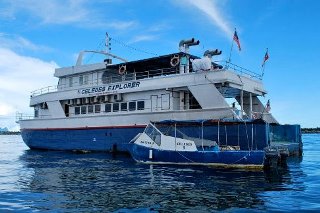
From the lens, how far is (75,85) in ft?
A: 121

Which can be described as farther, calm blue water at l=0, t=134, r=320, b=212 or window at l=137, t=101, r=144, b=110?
window at l=137, t=101, r=144, b=110

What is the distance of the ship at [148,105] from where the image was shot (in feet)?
83.1

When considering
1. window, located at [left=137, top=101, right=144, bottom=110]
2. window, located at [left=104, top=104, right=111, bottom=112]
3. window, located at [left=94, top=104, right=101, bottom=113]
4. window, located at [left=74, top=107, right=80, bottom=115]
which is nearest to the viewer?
window, located at [left=137, top=101, right=144, bottom=110]

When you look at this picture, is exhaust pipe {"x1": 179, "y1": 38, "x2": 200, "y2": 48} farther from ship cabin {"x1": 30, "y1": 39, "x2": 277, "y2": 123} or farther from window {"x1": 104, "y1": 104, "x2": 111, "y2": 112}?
window {"x1": 104, "y1": 104, "x2": 111, "y2": 112}

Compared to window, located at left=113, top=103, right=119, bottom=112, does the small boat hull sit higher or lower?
lower

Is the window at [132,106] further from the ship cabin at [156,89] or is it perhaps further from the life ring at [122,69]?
the life ring at [122,69]

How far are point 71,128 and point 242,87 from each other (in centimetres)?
1705

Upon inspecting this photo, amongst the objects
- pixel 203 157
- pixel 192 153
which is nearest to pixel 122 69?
pixel 192 153

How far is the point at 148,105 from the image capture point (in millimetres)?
30078

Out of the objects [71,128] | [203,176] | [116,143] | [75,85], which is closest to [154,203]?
[203,176]

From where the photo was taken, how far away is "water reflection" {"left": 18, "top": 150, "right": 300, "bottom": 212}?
40.4 ft

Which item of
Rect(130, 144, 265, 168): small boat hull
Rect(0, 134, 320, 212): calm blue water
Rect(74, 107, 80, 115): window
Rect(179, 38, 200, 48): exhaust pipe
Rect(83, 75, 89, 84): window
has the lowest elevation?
Rect(0, 134, 320, 212): calm blue water

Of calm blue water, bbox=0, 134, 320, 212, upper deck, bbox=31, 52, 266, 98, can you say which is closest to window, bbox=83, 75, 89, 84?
upper deck, bbox=31, 52, 266, 98

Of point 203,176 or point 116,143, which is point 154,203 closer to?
point 203,176
